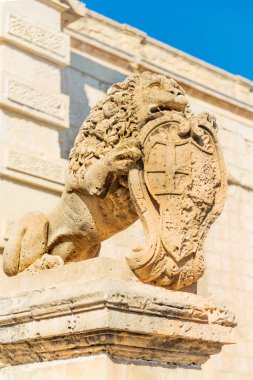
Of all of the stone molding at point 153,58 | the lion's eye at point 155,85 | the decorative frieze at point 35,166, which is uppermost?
the stone molding at point 153,58

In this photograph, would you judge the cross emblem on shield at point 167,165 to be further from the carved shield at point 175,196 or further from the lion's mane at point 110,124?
the lion's mane at point 110,124

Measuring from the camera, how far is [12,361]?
336cm

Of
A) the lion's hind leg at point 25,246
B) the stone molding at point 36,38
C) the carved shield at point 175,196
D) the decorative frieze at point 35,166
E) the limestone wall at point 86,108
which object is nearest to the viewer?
the carved shield at point 175,196

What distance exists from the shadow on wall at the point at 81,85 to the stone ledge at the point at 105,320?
4.69 m

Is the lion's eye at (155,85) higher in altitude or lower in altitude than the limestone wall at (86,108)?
lower

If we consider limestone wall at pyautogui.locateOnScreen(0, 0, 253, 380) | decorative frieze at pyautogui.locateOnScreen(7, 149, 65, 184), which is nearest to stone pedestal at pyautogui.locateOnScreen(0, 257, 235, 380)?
limestone wall at pyautogui.locateOnScreen(0, 0, 253, 380)

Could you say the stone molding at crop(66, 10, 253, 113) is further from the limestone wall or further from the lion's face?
the lion's face

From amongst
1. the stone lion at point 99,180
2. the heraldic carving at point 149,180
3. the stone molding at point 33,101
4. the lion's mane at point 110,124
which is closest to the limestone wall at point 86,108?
the stone molding at point 33,101

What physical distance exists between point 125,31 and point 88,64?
1438 mm

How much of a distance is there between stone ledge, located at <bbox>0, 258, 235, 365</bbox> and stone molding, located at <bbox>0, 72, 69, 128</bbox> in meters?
3.82

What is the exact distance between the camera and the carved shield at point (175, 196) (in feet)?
10.3

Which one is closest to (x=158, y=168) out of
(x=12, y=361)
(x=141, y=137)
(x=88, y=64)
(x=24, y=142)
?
(x=141, y=137)

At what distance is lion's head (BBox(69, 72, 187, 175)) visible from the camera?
11.2ft

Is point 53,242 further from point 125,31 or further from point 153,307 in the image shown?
point 125,31
